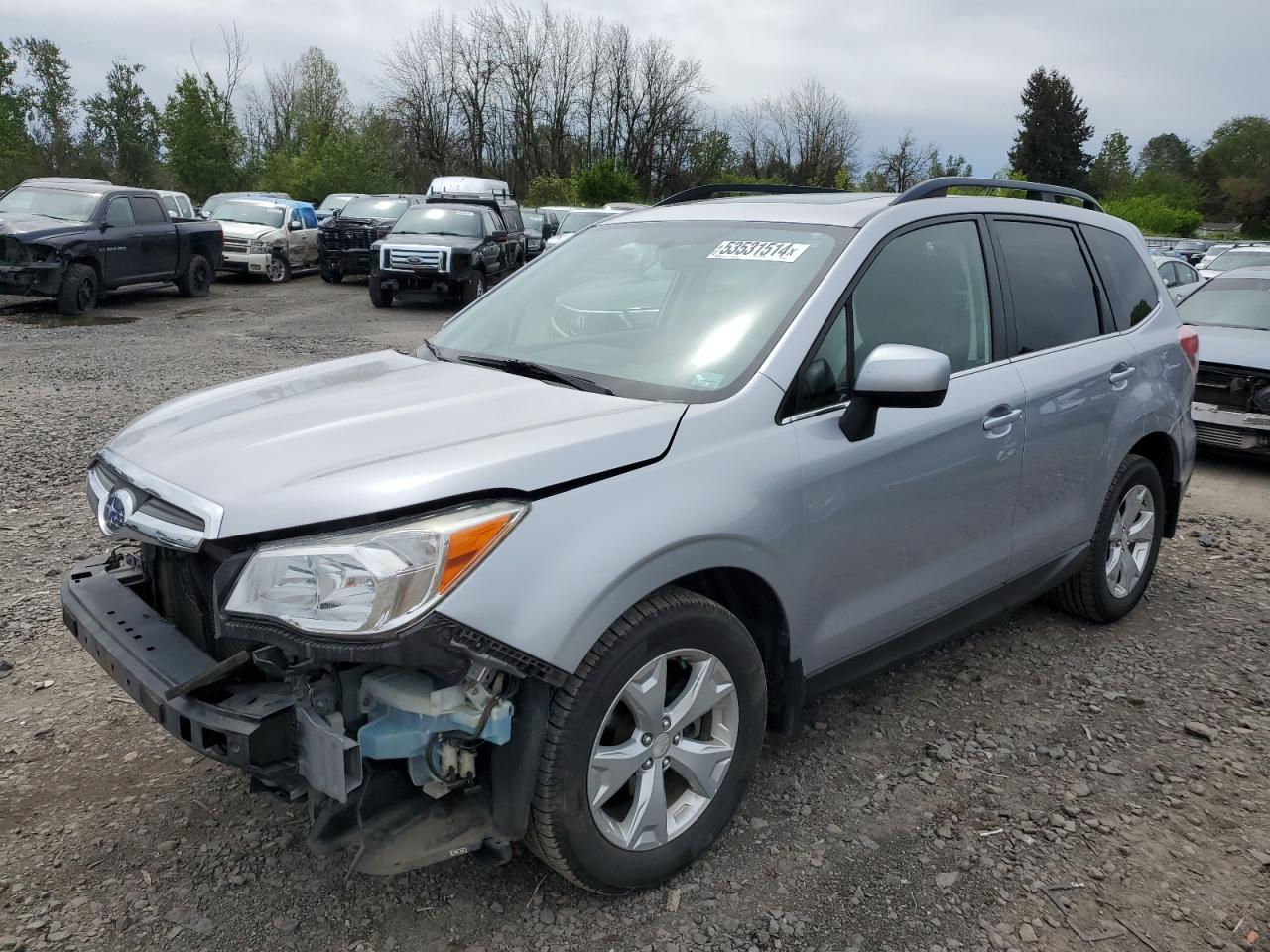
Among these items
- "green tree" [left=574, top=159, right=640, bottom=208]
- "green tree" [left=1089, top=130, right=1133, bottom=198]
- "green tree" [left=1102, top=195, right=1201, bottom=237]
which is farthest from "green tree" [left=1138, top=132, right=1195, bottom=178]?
"green tree" [left=574, top=159, right=640, bottom=208]

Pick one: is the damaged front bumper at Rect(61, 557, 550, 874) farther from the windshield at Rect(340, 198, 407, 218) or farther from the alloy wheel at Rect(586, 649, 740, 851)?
the windshield at Rect(340, 198, 407, 218)

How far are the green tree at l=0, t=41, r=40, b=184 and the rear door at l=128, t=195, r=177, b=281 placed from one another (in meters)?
25.9

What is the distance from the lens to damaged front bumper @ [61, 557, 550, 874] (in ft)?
7.18

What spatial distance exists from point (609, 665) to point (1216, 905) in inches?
73.6

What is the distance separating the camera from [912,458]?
318 cm

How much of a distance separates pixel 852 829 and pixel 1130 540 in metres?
2.42

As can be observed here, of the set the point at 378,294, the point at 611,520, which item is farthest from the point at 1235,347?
the point at 378,294

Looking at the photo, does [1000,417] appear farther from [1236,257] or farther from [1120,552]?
[1236,257]

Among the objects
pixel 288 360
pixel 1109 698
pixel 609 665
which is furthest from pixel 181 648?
pixel 288 360

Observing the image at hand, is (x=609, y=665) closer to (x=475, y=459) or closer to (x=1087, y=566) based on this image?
(x=475, y=459)

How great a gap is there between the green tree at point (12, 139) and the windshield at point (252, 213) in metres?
20.4

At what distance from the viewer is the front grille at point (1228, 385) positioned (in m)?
7.65

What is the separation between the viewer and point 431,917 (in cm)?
261

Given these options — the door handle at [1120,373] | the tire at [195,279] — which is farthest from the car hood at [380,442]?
the tire at [195,279]
